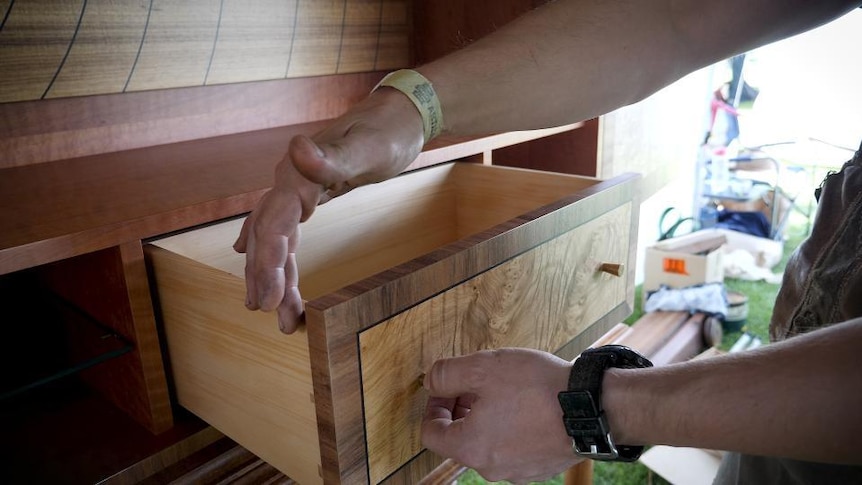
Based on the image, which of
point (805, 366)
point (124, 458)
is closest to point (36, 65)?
point (124, 458)

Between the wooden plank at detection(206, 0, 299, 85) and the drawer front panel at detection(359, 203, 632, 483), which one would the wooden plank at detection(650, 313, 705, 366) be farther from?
the wooden plank at detection(206, 0, 299, 85)

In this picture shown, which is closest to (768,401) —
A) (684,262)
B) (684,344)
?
(684,344)

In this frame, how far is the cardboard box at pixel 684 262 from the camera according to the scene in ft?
8.54

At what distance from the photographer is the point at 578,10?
741 millimetres

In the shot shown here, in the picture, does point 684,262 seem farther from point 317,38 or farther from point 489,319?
point 489,319

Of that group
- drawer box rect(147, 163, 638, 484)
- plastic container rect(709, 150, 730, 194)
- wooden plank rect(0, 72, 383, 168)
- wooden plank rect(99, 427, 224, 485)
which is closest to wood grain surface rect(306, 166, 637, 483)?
drawer box rect(147, 163, 638, 484)

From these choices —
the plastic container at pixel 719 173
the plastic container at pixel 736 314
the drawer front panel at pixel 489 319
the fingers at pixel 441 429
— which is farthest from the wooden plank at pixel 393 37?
the plastic container at pixel 719 173

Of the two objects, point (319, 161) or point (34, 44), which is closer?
point (319, 161)

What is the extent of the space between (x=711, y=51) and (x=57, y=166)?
935 mm

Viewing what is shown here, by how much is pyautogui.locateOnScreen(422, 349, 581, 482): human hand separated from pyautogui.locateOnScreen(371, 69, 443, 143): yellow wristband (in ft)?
0.80

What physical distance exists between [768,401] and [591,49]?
44cm

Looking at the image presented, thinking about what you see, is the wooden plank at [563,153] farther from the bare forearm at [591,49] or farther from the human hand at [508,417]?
the human hand at [508,417]

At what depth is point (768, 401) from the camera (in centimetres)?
46

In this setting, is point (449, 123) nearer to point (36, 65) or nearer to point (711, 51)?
point (711, 51)
